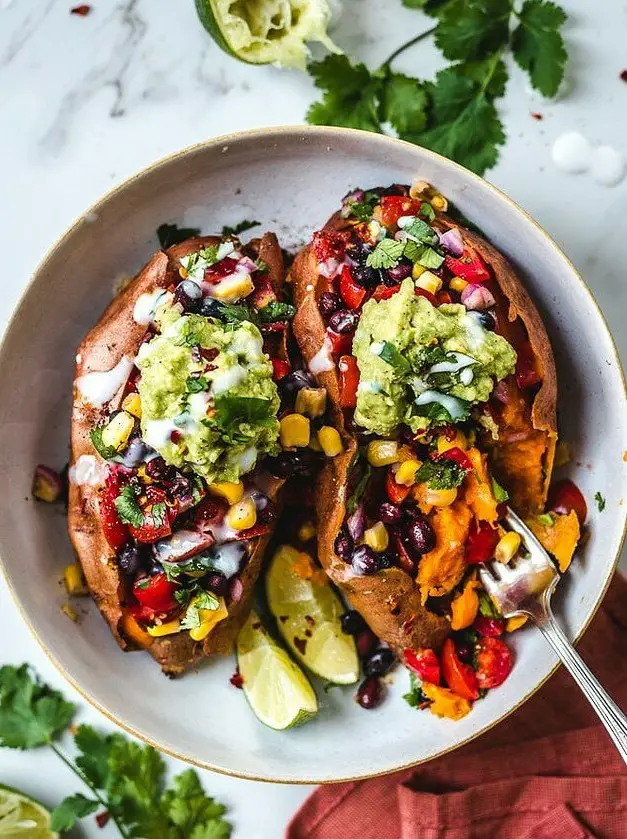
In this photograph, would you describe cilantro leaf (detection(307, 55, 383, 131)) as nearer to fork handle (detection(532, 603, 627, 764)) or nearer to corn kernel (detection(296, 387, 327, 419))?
corn kernel (detection(296, 387, 327, 419))

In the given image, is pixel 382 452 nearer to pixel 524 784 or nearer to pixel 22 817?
pixel 524 784

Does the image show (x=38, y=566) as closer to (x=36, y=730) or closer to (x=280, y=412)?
(x=36, y=730)

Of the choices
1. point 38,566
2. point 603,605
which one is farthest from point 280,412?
point 603,605

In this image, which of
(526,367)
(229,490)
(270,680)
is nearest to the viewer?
(229,490)

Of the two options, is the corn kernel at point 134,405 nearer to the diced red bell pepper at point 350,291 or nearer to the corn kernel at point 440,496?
the diced red bell pepper at point 350,291

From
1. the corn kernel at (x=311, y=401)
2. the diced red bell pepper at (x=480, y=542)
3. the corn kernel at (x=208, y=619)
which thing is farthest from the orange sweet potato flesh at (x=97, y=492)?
the diced red bell pepper at (x=480, y=542)

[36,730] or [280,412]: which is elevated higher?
[280,412]

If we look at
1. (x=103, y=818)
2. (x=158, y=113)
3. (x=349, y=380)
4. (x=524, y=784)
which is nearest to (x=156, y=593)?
(x=349, y=380)
